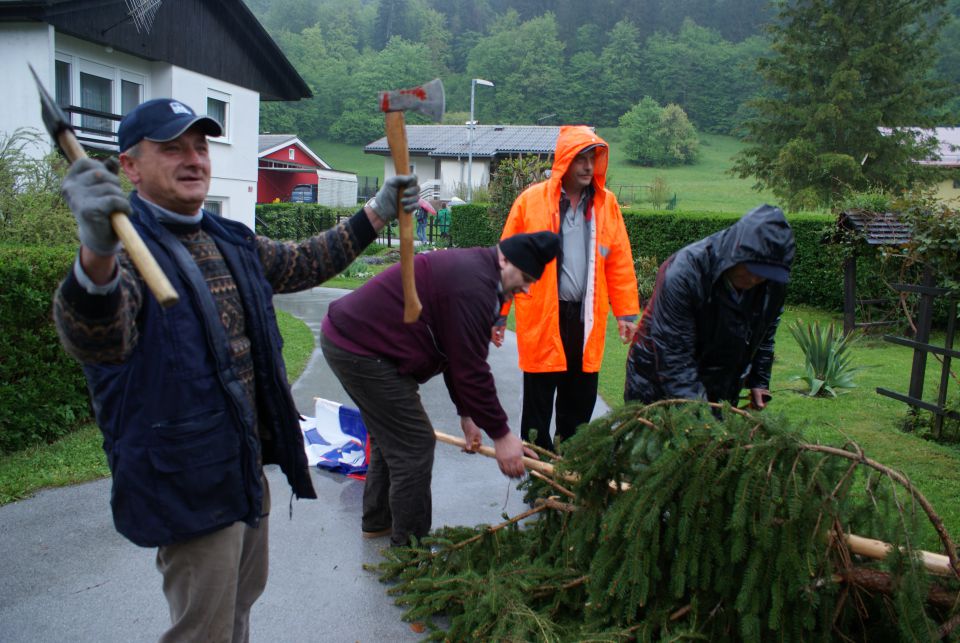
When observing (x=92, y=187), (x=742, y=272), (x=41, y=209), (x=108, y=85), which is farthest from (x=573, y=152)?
(x=108, y=85)

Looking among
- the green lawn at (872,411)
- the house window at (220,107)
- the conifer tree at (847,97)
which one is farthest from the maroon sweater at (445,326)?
the conifer tree at (847,97)

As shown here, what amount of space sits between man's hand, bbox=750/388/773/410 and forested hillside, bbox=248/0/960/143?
69722mm

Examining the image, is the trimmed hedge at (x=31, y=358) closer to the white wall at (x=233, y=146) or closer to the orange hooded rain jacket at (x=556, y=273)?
the orange hooded rain jacket at (x=556, y=273)

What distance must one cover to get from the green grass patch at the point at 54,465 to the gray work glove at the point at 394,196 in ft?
10.9

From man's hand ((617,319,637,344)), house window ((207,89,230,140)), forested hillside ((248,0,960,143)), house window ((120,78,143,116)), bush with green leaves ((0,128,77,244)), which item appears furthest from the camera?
forested hillside ((248,0,960,143))

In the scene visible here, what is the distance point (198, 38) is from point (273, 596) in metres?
17.7

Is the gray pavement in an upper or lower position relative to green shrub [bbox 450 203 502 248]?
lower

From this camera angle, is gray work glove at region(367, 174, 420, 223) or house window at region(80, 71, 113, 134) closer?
gray work glove at region(367, 174, 420, 223)

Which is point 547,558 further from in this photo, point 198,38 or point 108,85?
point 198,38

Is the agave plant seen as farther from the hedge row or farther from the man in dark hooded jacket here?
the man in dark hooded jacket

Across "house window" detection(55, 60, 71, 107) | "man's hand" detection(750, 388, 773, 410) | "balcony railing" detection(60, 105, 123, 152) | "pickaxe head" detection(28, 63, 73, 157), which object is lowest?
"man's hand" detection(750, 388, 773, 410)

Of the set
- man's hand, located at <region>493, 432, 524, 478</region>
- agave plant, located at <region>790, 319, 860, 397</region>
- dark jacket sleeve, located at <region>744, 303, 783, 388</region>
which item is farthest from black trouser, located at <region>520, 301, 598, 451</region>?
agave plant, located at <region>790, 319, 860, 397</region>

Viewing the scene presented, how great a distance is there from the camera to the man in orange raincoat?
4652 mm

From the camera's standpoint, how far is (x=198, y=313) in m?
2.15
